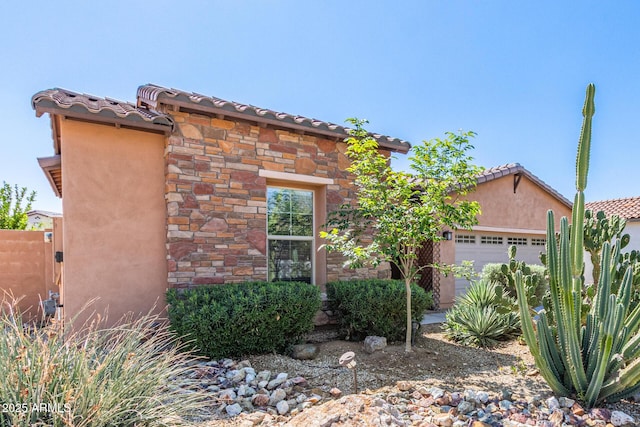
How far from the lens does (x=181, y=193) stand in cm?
606

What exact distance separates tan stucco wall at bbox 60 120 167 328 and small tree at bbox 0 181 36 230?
1103 cm

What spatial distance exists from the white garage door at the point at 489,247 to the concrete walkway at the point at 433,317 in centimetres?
148

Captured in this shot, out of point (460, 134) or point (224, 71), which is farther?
point (224, 71)

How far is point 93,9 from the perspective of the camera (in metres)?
6.29

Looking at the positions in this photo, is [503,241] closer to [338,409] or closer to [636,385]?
[636,385]

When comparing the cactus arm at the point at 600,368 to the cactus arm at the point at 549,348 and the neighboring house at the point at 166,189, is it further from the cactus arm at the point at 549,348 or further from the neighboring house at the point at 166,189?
the neighboring house at the point at 166,189

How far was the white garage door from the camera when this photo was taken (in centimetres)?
1138

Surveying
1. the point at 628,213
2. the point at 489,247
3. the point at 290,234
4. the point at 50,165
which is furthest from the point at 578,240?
the point at 628,213

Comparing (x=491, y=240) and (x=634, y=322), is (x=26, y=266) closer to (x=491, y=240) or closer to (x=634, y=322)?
(x=634, y=322)

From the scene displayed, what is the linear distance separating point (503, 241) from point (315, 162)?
28.0 feet

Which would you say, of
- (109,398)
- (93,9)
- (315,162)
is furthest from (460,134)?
(93,9)

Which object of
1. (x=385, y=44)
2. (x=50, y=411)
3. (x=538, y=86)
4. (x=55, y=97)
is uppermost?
(x=385, y=44)

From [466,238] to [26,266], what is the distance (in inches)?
513

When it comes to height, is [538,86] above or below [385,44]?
below
